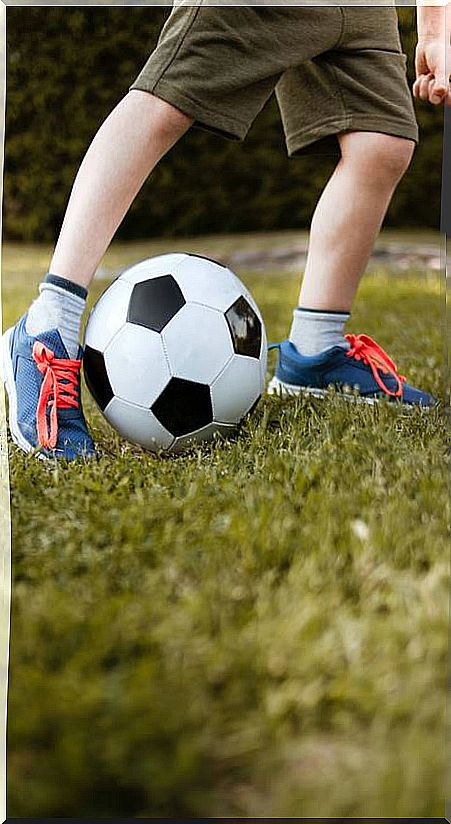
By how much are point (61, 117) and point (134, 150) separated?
4.47 m

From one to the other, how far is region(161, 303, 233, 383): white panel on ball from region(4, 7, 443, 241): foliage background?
412 cm

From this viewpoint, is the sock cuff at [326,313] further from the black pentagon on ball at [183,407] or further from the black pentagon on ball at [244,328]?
the black pentagon on ball at [183,407]

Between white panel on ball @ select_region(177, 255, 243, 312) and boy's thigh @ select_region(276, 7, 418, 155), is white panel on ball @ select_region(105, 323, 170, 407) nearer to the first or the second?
white panel on ball @ select_region(177, 255, 243, 312)

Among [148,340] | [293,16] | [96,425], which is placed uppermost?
[293,16]

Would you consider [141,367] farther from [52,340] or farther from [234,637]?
[234,637]

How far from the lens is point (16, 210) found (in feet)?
20.7

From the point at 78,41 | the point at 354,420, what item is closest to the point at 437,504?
the point at 354,420

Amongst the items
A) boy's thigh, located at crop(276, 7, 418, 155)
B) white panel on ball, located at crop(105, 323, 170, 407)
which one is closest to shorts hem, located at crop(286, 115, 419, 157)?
boy's thigh, located at crop(276, 7, 418, 155)

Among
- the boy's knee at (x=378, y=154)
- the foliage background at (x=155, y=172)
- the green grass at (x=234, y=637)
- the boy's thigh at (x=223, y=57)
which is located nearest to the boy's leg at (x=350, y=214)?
the boy's knee at (x=378, y=154)

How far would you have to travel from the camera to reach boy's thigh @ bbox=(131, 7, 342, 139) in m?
1.74

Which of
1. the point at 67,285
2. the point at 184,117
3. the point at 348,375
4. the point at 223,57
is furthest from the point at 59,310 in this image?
the point at 348,375

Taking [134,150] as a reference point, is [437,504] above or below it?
below

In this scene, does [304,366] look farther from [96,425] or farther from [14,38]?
[14,38]

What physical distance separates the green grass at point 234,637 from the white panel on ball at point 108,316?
293 mm
